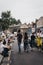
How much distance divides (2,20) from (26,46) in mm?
98339

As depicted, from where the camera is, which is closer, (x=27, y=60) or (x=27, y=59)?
(x=27, y=60)

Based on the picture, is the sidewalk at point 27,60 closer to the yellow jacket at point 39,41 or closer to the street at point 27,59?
the street at point 27,59

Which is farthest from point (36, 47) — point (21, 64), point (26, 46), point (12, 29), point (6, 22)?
point (12, 29)

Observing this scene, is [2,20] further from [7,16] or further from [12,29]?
[12,29]

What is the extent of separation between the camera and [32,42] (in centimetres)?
2247

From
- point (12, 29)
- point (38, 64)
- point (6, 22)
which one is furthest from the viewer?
point (12, 29)

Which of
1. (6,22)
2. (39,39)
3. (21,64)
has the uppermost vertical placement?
(6,22)

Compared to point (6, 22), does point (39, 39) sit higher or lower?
lower

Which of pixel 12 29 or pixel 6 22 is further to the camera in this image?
pixel 12 29

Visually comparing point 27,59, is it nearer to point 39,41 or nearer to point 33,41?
point 39,41

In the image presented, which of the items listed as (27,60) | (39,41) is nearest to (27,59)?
(27,60)

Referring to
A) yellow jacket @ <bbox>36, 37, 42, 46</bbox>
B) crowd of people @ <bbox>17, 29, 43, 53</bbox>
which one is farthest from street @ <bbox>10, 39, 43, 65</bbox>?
yellow jacket @ <bbox>36, 37, 42, 46</bbox>

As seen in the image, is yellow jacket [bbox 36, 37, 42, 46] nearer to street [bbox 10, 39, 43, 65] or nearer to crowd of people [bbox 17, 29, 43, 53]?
crowd of people [bbox 17, 29, 43, 53]

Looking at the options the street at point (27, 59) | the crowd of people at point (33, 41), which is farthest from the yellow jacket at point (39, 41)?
the street at point (27, 59)
